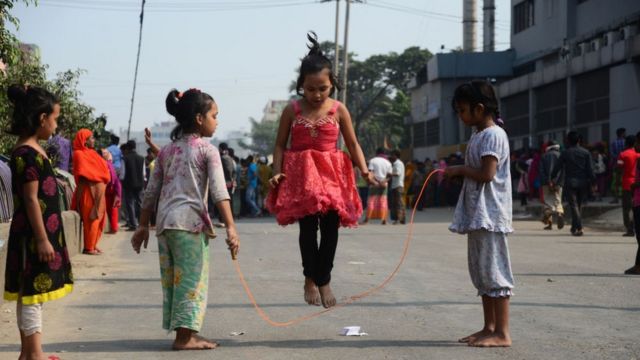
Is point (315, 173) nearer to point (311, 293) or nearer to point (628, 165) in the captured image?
point (311, 293)

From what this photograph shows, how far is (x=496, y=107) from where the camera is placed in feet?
22.6

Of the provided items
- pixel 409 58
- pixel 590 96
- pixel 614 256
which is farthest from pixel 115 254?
pixel 409 58

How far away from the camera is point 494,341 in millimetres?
6738

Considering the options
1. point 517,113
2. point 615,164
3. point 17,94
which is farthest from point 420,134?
point 17,94

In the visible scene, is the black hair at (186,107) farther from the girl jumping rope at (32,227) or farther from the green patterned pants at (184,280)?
the girl jumping rope at (32,227)

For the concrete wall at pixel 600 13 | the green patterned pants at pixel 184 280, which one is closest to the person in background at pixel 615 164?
the concrete wall at pixel 600 13

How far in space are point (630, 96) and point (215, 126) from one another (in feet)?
91.2

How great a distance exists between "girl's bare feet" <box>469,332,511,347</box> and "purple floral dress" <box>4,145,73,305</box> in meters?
2.66

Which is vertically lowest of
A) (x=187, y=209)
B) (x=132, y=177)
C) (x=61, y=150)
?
(x=187, y=209)

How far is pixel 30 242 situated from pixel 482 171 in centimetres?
286

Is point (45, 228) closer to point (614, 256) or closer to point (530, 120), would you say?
point (614, 256)

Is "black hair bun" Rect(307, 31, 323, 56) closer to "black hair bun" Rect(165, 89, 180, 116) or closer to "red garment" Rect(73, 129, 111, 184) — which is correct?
"black hair bun" Rect(165, 89, 180, 116)

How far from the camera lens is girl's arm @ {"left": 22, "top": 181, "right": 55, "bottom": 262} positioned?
5.84 metres

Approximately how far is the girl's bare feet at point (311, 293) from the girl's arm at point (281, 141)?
0.74 meters
